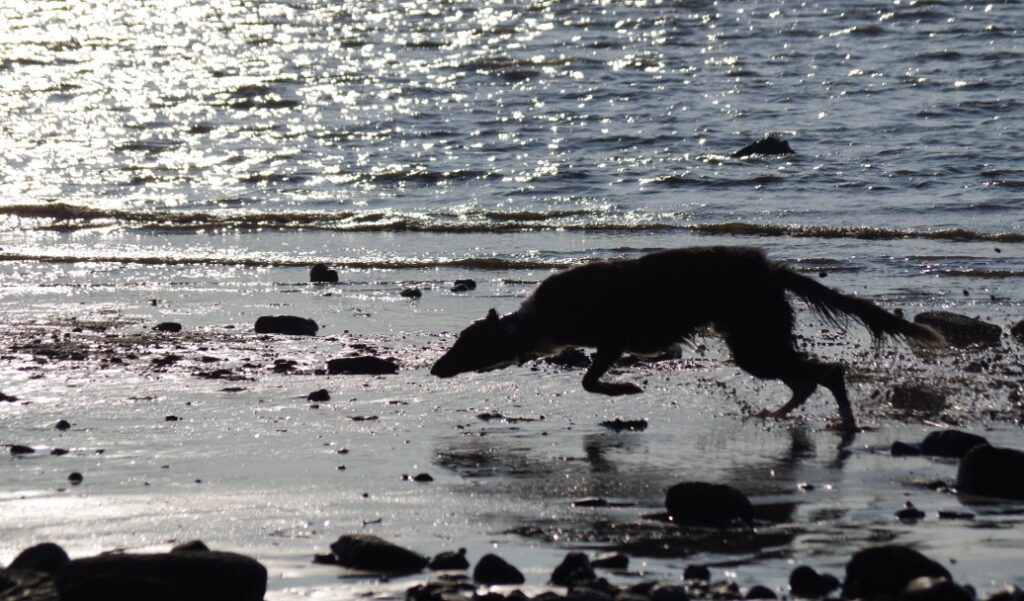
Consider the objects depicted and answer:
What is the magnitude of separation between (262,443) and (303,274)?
6.50 metres

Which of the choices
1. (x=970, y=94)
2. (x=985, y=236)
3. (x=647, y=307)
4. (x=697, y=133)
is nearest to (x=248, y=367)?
(x=647, y=307)

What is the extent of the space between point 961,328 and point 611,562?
5498 millimetres

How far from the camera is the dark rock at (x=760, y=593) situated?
5016 millimetres

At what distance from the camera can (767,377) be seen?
350 inches

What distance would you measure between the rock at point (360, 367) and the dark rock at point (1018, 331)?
4.04 meters

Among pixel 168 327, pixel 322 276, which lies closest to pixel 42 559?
pixel 168 327

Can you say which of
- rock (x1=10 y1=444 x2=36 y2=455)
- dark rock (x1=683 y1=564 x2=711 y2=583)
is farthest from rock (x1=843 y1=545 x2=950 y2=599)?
rock (x1=10 y1=444 x2=36 y2=455)

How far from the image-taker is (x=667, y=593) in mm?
4914

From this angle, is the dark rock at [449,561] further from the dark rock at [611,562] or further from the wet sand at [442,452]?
the dark rock at [611,562]

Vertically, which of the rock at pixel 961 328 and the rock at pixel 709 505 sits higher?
the rock at pixel 961 328

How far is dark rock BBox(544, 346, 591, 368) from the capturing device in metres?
10.0

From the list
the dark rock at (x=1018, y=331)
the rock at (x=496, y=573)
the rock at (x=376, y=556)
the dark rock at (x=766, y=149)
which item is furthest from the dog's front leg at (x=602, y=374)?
the dark rock at (x=766, y=149)

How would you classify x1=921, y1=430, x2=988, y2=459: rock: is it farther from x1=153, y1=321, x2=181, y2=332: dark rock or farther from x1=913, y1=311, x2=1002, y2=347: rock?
x1=153, y1=321, x2=181, y2=332: dark rock

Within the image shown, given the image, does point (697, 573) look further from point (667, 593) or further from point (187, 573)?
point (187, 573)
